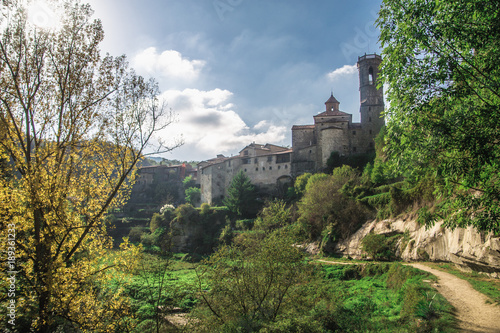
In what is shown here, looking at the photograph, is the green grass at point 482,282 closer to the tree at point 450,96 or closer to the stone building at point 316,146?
the tree at point 450,96

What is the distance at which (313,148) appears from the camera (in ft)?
174

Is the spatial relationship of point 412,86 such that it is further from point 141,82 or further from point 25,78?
point 25,78

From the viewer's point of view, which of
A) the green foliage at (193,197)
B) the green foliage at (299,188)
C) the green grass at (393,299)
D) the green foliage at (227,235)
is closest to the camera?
the green grass at (393,299)

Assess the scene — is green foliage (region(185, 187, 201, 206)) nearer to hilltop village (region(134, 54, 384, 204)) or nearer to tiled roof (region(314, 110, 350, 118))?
hilltop village (region(134, 54, 384, 204))

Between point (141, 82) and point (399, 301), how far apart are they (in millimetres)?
13742

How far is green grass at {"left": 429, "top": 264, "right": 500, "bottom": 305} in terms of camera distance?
32.8 feet

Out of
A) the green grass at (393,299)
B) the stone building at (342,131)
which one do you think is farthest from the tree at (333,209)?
the stone building at (342,131)

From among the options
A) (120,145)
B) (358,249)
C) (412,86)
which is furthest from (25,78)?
(358,249)

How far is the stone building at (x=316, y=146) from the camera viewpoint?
165 ft

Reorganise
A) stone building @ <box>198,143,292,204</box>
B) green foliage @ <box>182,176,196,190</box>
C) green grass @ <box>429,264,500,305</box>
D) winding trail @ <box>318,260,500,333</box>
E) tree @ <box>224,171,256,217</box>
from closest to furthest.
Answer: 1. winding trail @ <box>318,260,500,333</box>
2. green grass @ <box>429,264,500,305</box>
3. tree @ <box>224,171,256,217</box>
4. stone building @ <box>198,143,292,204</box>
5. green foliage @ <box>182,176,196,190</box>

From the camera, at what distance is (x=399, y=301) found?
41.5ft

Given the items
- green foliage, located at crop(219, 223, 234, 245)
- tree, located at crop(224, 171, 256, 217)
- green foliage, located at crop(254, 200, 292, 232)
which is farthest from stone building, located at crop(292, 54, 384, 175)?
green foliage, located at crop(254, 200, 292, 232)

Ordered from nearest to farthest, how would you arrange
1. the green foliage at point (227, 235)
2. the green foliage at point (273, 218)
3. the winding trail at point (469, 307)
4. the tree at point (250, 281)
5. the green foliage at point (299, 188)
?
the winding trail at point (469, 307) → the tree at point (250, 281) → the green foliage at point (273, 218) → the green foliage at point (227, 235) → the green foliage at point (299, 188)

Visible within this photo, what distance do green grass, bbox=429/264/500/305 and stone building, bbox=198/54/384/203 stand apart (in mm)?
35827
